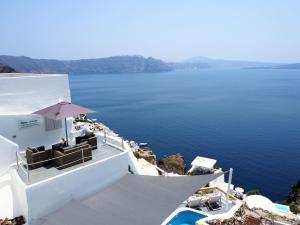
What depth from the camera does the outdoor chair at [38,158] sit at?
8.66 m

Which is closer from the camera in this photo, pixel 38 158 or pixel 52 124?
pixel 38 158

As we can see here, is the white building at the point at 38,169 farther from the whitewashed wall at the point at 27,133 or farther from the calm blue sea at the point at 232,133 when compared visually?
the calm blue sea at the point at 232,133

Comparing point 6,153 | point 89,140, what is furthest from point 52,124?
point 6,153

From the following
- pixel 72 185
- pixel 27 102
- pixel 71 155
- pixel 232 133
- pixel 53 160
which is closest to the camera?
pixel 72 185

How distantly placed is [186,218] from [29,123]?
8.09 meters

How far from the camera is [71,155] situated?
8.85 metres

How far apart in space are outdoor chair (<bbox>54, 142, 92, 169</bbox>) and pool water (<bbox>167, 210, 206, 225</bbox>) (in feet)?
15.6

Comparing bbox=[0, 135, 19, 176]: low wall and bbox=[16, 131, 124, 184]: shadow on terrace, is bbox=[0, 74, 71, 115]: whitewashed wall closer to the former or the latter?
bbox=[0, 135, 19, 176]: low wall

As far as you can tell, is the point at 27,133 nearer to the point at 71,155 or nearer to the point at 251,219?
the point at 71,155

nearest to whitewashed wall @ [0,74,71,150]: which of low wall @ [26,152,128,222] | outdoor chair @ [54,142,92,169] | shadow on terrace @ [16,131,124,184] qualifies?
shadow on terrace @ [16,131,124,184]

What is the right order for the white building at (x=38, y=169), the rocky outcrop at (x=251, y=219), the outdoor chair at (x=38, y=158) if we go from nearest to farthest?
the white building at (x=38, y=169), the outdoor chair at (x=38, y=158), the rocky outcrop at (x=251, y=219)

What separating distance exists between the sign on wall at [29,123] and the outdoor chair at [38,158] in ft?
9.10

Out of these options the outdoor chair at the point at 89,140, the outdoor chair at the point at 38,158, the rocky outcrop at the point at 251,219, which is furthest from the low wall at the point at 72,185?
the rocky outcrop at the point at 251,219

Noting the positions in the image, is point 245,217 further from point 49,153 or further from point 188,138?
point 188,138
